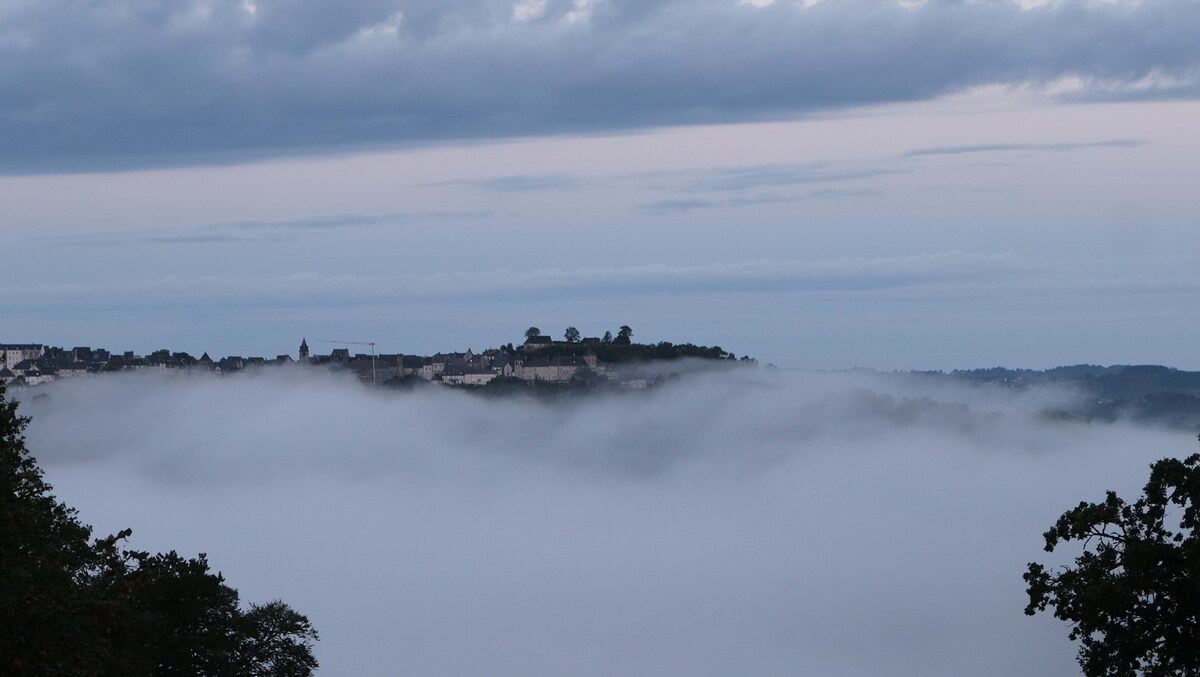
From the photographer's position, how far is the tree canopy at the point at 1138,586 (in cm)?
3069

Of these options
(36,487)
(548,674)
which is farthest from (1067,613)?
(548,674)

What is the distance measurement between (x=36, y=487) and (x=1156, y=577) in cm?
2034

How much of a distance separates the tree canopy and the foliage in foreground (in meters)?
15.1

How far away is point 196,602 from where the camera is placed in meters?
50.8

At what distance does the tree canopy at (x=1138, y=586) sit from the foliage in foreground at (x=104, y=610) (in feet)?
49.5

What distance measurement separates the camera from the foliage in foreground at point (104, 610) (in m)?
25.6

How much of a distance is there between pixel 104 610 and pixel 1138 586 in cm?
1611

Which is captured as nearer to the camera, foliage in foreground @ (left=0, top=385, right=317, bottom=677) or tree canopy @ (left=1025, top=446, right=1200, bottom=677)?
foliage in foreground @ (left=0, top=385, right=317, bottom=677)

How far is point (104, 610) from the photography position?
26031 millimetres

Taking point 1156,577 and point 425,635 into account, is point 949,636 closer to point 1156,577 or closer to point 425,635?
point 425,635

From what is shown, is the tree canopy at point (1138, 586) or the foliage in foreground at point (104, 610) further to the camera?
the tree canopy at point (1138, 586)

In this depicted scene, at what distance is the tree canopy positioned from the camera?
30688 millimetres

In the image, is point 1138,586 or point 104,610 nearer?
point 104,610

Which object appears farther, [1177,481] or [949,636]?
[949,636]
